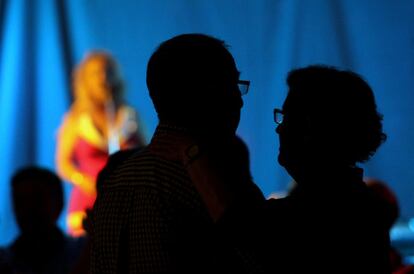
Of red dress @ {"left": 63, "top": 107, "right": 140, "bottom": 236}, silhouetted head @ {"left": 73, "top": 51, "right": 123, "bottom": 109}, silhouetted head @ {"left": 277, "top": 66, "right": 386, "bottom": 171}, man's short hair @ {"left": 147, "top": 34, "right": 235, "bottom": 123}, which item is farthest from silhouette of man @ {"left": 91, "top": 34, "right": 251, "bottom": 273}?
silhouetted head @ {"left": 73, "top": 51, "right": 123, "bottom": 109}

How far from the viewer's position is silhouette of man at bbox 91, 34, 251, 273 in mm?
1036

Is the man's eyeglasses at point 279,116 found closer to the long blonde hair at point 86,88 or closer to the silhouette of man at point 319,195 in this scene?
the silhouette of man at point 319,195

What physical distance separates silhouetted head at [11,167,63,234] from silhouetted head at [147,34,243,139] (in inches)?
43.3

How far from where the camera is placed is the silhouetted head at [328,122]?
1.14 m

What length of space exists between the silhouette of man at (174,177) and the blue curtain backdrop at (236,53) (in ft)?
7.95

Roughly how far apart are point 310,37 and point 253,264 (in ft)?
8.91

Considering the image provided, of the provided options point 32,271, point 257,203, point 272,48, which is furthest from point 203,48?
point 272,48

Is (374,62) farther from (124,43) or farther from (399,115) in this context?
(124,43)

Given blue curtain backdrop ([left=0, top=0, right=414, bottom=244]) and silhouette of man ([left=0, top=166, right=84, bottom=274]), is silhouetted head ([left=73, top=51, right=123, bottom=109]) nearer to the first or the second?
blue curtain backdrop ([left=0, top=0, right=414, bottom=244])

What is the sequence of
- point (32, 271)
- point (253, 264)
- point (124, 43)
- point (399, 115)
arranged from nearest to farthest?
1. point (253, 264)
2. point (32, 271)
3. point (399, 115)
4. point (124, 43)

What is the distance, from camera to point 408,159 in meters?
3.54

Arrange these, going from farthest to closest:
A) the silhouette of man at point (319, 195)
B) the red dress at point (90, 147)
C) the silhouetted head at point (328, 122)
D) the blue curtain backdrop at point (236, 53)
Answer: the red dress at point (90, 147), the blue curtain backdrop at point (236, 53), the silhouetted head at point (328, 122), the silhouette of man at point (319, 195)

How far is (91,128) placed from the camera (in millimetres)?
3812

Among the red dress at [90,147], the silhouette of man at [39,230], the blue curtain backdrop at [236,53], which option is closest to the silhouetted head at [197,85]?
the silhouette of man at [39,230]
